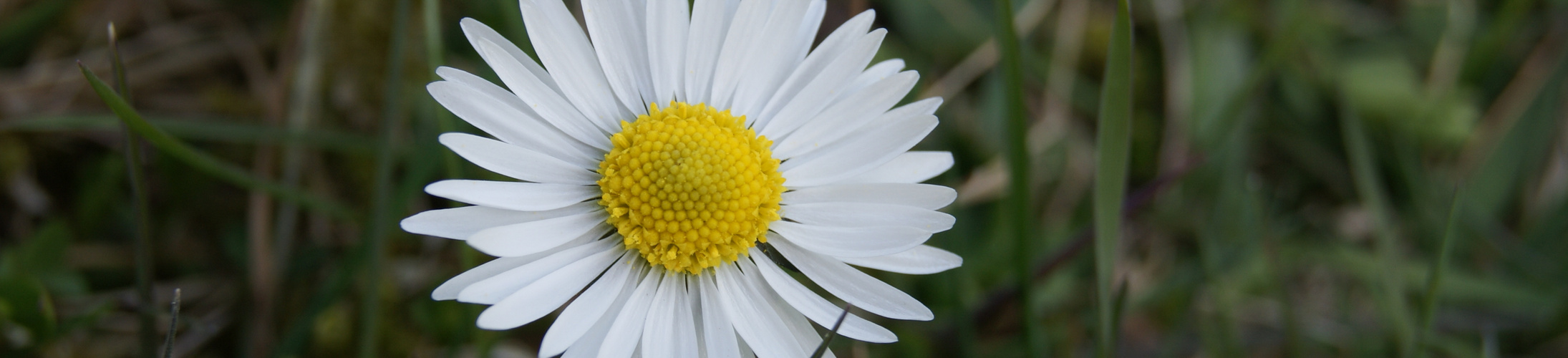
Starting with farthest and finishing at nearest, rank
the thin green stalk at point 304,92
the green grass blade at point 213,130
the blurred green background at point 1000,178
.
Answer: the thin green stalk at point 304,92 < the blurred green background at point 1000,178 < the green grass blade at point 213,130

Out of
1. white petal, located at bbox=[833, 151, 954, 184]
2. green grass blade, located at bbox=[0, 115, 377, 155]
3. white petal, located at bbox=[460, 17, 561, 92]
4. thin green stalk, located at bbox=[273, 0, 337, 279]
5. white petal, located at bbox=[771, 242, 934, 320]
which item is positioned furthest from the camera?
thin green stalk, located at bbox=[273, 0, 337, 279]

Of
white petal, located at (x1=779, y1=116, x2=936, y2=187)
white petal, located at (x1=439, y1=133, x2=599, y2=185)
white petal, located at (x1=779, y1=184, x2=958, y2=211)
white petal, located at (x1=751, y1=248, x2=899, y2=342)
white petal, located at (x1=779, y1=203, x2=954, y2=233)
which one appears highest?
white petal, located at (x1=779, y1=116, x2=936, y2=187)

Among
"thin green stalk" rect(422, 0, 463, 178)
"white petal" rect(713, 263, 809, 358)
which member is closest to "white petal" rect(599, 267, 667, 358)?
"white petal" rect(713, 263, 809, 358)

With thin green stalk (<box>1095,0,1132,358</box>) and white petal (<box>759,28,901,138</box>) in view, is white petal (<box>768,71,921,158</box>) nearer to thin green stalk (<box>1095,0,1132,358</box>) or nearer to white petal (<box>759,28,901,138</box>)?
white petal (<box>759,28,901,138</box>)

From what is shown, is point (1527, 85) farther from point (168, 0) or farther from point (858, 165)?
point (168, 0)

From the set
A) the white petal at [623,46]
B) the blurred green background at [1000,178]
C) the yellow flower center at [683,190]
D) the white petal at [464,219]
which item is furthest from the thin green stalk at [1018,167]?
the white petal at [464,219]

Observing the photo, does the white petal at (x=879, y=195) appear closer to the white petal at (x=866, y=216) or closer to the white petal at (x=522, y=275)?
the white petal at (x=866, y=216)

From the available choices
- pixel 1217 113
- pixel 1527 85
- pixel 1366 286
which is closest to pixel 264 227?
pixel 1217 113
